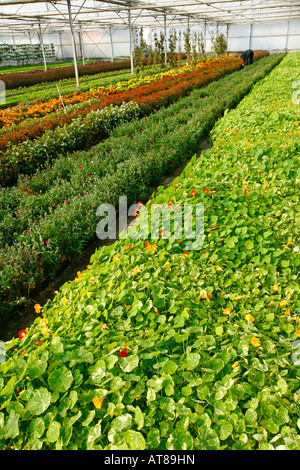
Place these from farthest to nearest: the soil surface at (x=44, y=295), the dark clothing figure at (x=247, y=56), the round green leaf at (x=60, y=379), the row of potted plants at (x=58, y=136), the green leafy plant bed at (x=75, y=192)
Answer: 1. the dark clothing figure at (x=247, y=56)
2. the row of potted plants at (x=58, y=136)
3. the green leafy plant bed at (x=75, y=192)
4. the soil surface at (x=44, y=295)
5. the round green leaf at (x=60, y=379)

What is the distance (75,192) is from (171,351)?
3633 mm

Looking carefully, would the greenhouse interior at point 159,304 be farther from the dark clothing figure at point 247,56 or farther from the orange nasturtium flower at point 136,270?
the dark clothing figure at point 247,56

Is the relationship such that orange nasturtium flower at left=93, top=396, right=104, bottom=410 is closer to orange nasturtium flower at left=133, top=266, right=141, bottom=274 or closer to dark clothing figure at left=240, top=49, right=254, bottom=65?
orange nasturtium flower at left=133, top=266, right=141, bottom=274

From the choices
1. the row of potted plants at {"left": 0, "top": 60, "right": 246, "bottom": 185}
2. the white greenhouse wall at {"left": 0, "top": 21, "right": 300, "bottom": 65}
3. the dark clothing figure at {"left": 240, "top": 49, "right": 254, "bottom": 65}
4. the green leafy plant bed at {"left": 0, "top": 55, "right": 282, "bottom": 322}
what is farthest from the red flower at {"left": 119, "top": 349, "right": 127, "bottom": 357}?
the white greenhouse wall at {"left": 0, "top": 21, "right": 300, "bottom": 65}

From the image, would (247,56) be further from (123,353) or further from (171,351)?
(123,353)

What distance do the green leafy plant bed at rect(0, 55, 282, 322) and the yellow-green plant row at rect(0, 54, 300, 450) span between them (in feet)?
3.59

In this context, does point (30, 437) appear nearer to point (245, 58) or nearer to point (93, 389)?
point (93, 389)

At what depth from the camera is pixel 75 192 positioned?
16.4 feet

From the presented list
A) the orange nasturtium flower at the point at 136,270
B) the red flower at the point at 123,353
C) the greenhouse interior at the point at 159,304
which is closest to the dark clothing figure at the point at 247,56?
the greenhouse interior at the point at 159,304

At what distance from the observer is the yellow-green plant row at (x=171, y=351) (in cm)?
143

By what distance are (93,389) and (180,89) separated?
11929 mm

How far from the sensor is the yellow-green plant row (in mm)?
1428

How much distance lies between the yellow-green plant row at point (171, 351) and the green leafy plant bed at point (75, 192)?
1.09 meters
